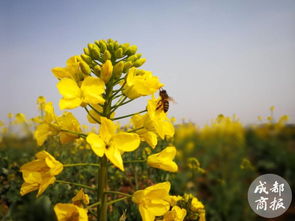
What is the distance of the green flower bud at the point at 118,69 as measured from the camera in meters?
1.97

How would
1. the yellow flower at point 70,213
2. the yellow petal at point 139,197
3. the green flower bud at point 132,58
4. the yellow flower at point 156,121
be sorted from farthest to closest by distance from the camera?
the green flower bud at point 132,58 < the yellow flower at point 156,121 < the yellow petal at point 139,197 < the yellow flower at point 70,213

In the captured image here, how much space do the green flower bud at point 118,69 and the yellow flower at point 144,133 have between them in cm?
34

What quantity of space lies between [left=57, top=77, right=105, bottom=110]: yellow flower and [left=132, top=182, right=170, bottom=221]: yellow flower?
0.64 meters

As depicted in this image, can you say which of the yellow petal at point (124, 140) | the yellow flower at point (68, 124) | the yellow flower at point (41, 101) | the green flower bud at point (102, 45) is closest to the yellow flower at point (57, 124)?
the yellow flower at point (68, 124)

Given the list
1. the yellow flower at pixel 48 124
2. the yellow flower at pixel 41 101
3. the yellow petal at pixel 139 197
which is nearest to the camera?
the yellow petal at pixel 139 197

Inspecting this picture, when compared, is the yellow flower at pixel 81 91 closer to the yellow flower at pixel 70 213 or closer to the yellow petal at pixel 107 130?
the yellow petal at pixel 107 130

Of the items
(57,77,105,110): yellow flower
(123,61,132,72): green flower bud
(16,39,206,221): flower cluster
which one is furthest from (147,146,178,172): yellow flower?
(123,61,132,72): green flower bud

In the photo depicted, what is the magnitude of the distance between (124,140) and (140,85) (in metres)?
0.41

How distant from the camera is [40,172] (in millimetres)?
1798

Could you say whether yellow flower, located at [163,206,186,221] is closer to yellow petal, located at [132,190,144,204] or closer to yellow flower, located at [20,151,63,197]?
yellow petal, located at [132,190,144,204]

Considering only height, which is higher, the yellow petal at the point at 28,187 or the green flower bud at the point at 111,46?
the green flower bud at the point at 111,46

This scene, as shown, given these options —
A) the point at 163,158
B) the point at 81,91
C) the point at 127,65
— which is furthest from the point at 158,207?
the point at 127,65

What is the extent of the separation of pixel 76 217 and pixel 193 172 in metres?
2.53

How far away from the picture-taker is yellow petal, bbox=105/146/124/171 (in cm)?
163
